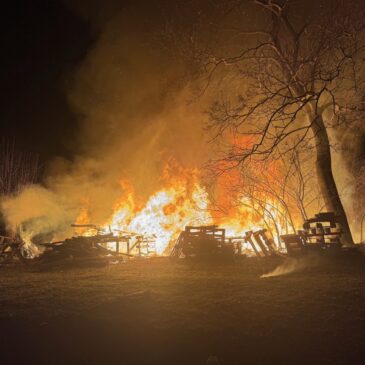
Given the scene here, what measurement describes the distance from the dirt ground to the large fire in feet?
31.3

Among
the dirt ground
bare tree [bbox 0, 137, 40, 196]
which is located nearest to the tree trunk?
the dirt ground

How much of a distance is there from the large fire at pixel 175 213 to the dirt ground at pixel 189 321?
9.53 m

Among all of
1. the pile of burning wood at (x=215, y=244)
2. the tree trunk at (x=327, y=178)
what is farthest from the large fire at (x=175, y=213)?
the tree trunk at (x=327, y=178)

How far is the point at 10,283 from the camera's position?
9.86m

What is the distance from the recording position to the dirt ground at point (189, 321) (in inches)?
159

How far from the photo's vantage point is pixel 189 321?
5090 mm

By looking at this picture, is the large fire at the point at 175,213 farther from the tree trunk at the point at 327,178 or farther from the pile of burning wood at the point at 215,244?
the tree trunk at the point at 327,178

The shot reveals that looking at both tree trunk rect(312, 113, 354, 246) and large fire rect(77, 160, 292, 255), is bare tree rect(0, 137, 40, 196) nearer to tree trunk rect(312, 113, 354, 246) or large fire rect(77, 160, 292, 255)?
large fire rect(77, 160, 292, 255)

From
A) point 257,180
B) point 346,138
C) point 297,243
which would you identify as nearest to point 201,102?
point 257,180

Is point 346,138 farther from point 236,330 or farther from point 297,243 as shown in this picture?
point 236,330

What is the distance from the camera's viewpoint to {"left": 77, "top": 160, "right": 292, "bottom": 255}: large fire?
18438 mm

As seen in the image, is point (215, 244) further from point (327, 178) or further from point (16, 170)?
point (16, 170)

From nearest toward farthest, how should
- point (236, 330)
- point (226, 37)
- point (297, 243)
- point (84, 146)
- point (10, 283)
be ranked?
point (236, 330) → point (10, 283) → point (297, 243) → point (226, 37) → point (84, 146)

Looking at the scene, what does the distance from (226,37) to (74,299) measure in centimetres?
1340
